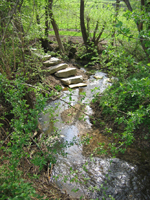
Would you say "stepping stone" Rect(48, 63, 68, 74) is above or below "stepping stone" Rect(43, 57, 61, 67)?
below

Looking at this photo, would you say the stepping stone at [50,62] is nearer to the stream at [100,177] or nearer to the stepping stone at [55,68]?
the stepping stone at [55,68]

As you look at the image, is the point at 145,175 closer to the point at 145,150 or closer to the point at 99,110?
the point at 145,150

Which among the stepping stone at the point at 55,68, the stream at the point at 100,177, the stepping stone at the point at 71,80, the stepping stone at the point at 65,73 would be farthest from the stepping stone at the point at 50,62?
the stream at the point at 100,177

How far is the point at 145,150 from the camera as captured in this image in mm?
4410

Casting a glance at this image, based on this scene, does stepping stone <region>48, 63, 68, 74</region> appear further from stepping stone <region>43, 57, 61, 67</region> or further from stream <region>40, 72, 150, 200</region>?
stream <region>40, 72, 150, 200</region>

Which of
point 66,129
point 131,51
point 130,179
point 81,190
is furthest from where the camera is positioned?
point 131,51

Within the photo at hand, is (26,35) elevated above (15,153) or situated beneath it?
elevated above

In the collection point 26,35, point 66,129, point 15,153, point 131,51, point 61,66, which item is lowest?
point 66,129

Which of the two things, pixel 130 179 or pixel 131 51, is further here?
pixel 131 51

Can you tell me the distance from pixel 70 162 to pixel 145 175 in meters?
1.88

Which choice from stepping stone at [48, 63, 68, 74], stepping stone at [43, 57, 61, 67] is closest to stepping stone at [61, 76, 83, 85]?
stepping stone at [48, 63, 68, 74]

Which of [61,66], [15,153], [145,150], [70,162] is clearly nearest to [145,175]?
[145,150]

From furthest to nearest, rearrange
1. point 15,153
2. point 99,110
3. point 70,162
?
point 99,110, point 70,162, point 15,153

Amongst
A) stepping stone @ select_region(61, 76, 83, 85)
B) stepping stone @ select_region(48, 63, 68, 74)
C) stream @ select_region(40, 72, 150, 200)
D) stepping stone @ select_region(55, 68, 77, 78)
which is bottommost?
stream @ select_region(40, 72, 150, 200)
